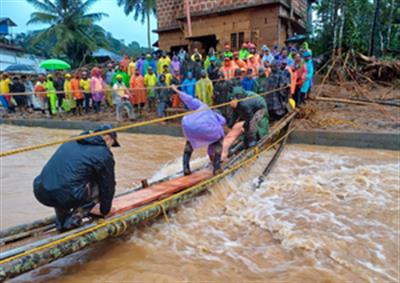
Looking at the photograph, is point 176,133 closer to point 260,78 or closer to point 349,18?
point 260,78

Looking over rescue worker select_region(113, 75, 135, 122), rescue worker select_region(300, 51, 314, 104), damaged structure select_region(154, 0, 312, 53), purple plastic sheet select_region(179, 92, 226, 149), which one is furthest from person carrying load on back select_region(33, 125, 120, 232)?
damaged structure select_region(154, 0, 312, 53)

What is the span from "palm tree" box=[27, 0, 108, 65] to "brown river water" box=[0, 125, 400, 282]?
20373mm

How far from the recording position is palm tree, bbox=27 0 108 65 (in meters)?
23.8

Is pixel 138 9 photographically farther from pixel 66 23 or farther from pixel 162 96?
pixel 162 96

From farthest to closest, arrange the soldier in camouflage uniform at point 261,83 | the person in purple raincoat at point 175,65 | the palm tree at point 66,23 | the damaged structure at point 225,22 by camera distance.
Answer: the palm tree at point 66,23 < the damaged structure at point 225,22 < the person in purple raincoat at point 175,65 < the soldier in camouflage uniform at point 261,83

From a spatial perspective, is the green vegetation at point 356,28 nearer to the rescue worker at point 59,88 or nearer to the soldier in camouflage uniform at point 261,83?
the soldier in camouflage uniform at point 261,83

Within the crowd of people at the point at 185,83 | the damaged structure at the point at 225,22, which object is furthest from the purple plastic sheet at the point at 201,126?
the damaged structure at the point at 225,22

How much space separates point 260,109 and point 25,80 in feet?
46.0

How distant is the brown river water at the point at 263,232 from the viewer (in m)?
3.05

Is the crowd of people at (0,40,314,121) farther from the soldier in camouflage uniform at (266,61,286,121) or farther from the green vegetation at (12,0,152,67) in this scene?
the green vegetation at (12,0,152,67)

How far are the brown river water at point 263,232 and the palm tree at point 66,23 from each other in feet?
66.8

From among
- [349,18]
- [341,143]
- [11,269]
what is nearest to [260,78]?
[341,143]

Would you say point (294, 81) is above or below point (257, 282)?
above

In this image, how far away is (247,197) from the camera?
16.0ft
